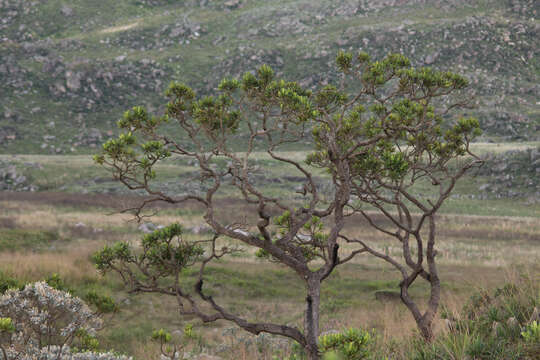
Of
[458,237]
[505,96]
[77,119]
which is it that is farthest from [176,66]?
[458,237]

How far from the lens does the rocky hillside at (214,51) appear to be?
228ft

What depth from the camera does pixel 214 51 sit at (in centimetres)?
9356

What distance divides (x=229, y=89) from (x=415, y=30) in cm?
8589

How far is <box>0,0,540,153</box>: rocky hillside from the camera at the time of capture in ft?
228

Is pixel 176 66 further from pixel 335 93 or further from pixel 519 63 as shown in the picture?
pixel 335 93

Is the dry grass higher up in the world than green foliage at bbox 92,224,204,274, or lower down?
lower down

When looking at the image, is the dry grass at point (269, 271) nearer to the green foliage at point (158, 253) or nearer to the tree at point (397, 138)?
the green foliage at point (158, 253)

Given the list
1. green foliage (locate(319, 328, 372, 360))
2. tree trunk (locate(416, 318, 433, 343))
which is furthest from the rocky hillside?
green foliage (locate(319, 328, 372, 360))

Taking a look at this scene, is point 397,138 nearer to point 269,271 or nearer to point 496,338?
point 496,338

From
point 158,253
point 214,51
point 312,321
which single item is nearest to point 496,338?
point 312,321

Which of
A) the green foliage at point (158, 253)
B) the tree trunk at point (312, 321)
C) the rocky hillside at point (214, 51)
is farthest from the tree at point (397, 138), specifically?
the rocky hillside at point (214, 51)

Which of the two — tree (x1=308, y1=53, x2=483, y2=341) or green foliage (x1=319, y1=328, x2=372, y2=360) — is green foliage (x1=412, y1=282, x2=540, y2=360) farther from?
green foliage (x1=319, y1=328, x2=372, y2=360)

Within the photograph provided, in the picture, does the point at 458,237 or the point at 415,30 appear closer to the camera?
the point at 458,237

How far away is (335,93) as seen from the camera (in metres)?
7.69
